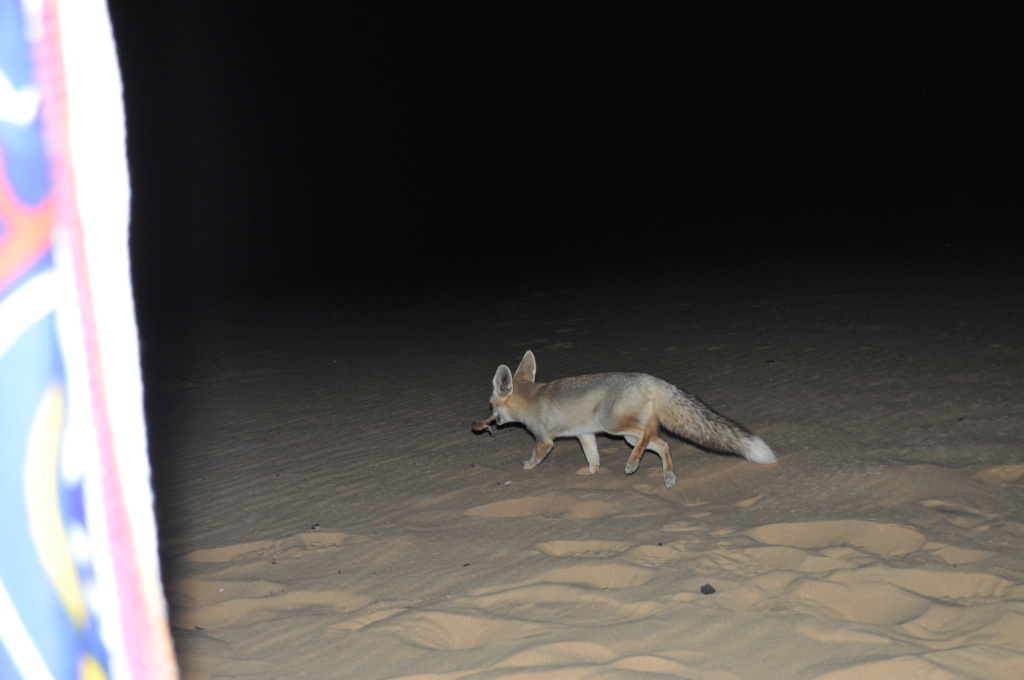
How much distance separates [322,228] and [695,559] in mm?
26984

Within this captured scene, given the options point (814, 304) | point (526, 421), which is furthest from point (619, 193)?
point (526, 421)

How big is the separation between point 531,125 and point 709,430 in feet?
127

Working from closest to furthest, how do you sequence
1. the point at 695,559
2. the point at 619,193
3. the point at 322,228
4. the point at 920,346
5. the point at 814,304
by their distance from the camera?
the point at 695,559, the point at 920,346, the point at 814,304, the point at 322,228, the point at 619,193

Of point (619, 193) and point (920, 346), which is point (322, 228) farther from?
point (920, 346)

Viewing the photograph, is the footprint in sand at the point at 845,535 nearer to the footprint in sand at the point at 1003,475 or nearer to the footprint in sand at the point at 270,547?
the footprint in sand at the point at 1003,475

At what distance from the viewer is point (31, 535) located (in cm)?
115

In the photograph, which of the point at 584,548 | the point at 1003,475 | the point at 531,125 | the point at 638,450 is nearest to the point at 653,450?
the point at 638,450

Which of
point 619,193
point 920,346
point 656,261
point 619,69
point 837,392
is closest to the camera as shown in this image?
point 837,392

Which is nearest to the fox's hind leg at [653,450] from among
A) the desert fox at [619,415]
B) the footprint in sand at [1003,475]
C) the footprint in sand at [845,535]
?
the desert fox at [619,415]

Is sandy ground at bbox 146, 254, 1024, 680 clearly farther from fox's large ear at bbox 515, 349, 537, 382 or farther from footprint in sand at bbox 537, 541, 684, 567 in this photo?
fox's large ear at bbox 515, 349, 537, 382

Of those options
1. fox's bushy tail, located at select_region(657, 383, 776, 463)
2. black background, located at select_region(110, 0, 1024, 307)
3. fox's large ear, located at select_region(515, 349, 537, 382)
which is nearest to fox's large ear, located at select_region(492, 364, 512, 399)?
fox's large ear, located at select_region(515, 349, 537, 382)

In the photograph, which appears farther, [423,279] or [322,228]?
[322,228]

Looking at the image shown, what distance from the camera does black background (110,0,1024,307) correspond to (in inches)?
992

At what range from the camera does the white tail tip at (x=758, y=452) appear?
220 inches
